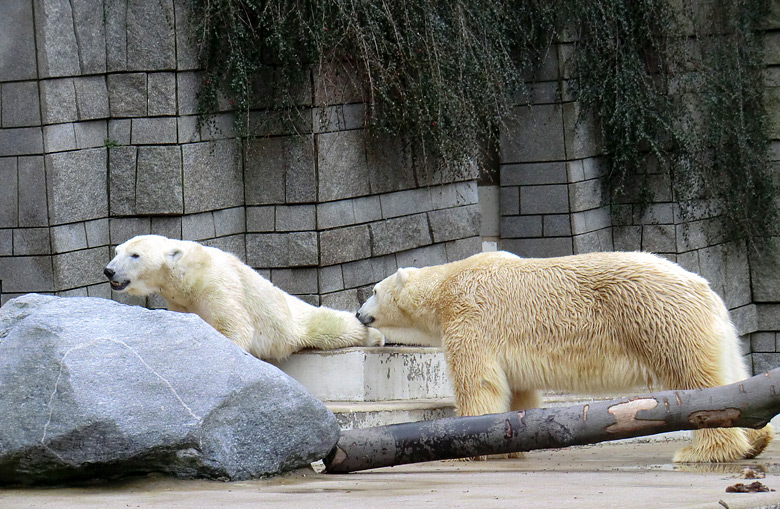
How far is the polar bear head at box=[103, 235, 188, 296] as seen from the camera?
5.12 meters

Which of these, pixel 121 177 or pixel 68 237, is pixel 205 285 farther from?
pixel 121 177

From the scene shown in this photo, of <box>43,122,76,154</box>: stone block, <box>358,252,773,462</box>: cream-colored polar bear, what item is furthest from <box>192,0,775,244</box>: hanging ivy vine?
A: <box>358,252,773,462</box>: cream-colored polar bear

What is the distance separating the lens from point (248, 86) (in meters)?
5.98

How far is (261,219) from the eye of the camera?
630 centimetres

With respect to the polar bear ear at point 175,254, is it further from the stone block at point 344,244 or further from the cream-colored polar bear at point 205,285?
the stone block at point 344,244

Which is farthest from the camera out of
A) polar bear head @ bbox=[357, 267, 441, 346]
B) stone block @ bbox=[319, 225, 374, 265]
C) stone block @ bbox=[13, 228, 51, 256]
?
stone block @ bbox=[319, 225, 374, 265]

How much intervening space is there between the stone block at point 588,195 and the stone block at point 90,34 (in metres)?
3.72

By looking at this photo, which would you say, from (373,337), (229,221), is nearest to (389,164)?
(229,221)

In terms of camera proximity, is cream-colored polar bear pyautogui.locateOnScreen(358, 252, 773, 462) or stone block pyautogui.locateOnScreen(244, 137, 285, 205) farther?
stone block pyautogui.locateOnScreen(244, 137, 285, 205)

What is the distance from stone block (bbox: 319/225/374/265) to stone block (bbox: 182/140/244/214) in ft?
1.99

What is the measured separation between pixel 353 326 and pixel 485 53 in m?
2.25

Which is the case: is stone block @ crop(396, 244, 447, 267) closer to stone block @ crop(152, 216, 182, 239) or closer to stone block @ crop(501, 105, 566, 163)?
stone block @ crop(501, 105, 566, 163)

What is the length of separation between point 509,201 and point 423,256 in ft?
4.64

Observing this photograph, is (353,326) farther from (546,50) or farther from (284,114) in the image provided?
(546,50)
